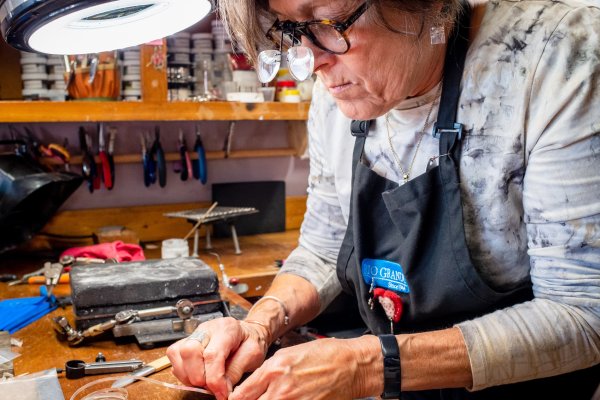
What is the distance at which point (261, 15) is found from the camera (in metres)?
1.36

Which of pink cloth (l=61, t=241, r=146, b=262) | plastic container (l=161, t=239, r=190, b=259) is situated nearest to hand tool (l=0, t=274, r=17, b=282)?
pink cloth (l=61, t=241, r=146, b=262)

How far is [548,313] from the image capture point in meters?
1.15

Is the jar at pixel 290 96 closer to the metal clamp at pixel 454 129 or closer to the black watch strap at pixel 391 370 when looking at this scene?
the metal clamp at pixel 454 129

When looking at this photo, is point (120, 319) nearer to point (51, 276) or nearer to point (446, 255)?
point (51, 276)

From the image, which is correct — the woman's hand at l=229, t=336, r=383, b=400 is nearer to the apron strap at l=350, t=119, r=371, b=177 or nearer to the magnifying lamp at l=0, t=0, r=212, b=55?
the apron strap at l=350, t=119, r=371, b=177

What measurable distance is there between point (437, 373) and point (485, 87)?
0.58 m

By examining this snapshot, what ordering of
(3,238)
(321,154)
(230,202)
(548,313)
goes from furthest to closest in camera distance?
(230,202)
(3,238)
(321,154)
(548,313)

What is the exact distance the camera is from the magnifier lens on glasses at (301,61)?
1260 millimetres

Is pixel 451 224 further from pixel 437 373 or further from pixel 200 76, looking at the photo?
pixel 200 76

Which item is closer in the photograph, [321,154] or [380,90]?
[380,90]

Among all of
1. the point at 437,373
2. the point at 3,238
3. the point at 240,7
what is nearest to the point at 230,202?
the point at 3,238

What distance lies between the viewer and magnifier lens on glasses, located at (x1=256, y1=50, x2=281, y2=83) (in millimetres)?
1388

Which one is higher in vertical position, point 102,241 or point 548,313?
point 548,313

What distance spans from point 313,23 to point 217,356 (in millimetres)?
702
